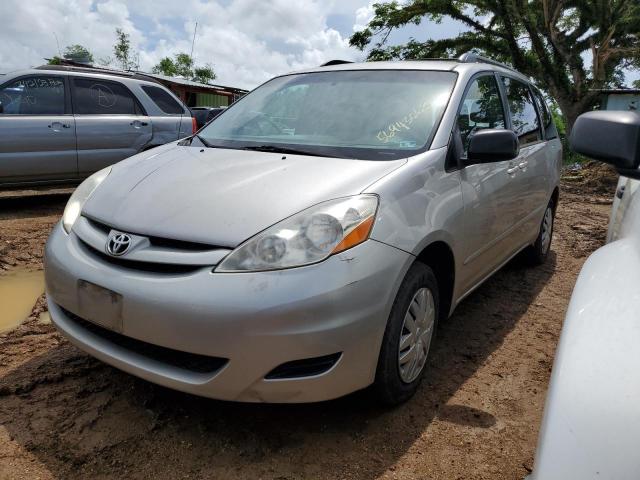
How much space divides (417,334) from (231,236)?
0.97 m

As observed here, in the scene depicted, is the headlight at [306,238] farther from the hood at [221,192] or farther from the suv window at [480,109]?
the suv window at [480,109]

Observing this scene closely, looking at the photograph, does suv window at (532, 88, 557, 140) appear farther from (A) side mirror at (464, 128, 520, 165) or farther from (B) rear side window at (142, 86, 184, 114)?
(B) rear side window at (142, 86, 184, 114)

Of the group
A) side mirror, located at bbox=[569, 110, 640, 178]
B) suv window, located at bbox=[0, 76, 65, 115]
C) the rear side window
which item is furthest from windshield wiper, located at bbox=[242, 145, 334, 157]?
the rear side window

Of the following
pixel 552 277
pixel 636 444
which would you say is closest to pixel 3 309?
pixel 636 444

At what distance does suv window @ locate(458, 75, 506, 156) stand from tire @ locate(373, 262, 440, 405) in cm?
85

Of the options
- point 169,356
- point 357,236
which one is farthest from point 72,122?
point 357,236

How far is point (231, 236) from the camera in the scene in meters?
1.97

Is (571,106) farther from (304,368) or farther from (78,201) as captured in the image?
(304,368)

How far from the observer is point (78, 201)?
8.49ft

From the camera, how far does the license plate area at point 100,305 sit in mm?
1992

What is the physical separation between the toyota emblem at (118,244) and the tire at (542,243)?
3477mm

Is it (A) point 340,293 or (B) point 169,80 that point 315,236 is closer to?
(A) point 340,293

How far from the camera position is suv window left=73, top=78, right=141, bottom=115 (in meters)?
6.34

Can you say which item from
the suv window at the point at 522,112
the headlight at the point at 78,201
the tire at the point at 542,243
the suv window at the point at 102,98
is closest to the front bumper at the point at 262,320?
the headlight at the point at 78,201
